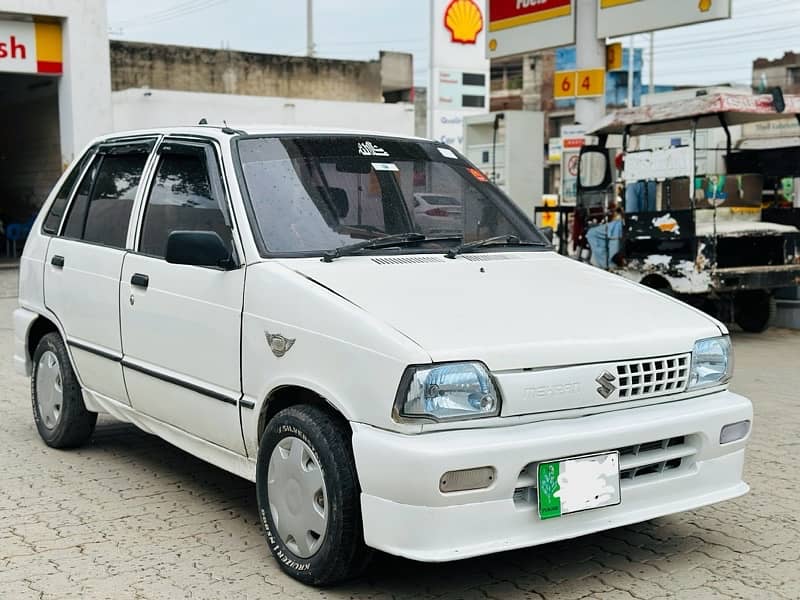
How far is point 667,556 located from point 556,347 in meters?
1.20

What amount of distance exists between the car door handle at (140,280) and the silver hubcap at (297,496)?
1315mm

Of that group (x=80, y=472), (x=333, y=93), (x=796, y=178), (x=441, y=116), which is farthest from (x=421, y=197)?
(x=333, y=93)

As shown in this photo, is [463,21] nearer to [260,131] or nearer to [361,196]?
[260,131]

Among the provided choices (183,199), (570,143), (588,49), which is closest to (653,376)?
(183,199)

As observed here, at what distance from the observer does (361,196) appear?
14.5ft

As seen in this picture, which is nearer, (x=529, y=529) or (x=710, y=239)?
(x=529, y=529)

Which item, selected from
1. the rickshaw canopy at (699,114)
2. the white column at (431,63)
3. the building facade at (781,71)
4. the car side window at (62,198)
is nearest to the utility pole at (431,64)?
the white column at (431,63)

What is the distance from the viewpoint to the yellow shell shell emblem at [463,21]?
75.7ft

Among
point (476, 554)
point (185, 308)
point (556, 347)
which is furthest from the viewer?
point (185, 308)

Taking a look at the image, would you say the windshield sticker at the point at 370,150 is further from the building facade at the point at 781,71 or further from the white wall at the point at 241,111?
the building facade at the point at 781,71

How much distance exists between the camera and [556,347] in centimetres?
347

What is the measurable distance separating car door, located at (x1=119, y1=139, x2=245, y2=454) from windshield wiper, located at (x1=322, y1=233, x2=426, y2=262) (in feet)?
1.24

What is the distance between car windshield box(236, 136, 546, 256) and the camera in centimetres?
420

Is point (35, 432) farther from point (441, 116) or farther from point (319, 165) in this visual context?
point (441, 116)
